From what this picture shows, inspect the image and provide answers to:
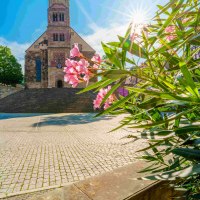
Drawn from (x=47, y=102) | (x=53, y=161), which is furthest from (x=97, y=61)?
(x=47, y=102)

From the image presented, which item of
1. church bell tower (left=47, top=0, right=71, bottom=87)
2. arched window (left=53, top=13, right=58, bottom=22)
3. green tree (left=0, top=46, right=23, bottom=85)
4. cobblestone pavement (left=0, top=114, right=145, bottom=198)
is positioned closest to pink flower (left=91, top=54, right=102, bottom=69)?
cobblestone pavement (left=0, top=114, right=145, bottom=198)

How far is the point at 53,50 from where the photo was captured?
36.7 m

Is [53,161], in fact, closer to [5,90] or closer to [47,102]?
[47,102]

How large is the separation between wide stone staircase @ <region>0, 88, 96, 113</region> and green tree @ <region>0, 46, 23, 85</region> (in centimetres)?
988

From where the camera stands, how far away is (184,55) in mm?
1098

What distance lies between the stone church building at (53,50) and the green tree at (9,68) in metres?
1.64

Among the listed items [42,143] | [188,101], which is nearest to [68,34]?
[42,143]

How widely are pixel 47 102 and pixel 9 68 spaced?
15.8m

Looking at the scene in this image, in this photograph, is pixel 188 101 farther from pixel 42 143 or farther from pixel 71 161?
pixel 42 143

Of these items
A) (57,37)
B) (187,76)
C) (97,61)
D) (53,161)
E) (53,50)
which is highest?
(57,37)

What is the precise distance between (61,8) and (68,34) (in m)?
4.81

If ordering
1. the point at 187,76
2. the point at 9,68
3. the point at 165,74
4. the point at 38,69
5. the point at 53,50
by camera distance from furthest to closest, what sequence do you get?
the point at 38,69 < the point at 9,68 < the point at 53,50 < the point at 165,74 < the point at 187,76

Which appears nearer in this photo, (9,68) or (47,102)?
(47,102)

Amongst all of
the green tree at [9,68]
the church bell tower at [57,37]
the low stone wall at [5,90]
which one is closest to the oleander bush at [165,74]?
the low stone wall at [5,90]
